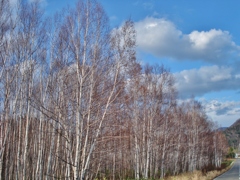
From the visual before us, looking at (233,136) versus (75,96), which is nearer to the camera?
(75,96)

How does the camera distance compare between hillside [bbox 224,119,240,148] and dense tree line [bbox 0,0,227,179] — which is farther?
hillside [bbox 224,119,240,148]

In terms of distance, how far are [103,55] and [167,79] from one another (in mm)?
13030

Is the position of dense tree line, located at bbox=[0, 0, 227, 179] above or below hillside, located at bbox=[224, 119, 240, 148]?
above

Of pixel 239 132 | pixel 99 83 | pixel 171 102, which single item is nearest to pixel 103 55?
pixel 99 83

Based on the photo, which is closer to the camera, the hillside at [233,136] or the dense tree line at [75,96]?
the dense tree line at [75,96]

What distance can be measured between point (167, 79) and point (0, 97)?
13.1m

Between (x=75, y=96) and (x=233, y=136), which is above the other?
(x=75, y=96)

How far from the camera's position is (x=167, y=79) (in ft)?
73.6

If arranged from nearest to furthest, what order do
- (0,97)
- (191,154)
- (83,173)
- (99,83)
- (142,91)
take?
(83,173) < (99,83) < (0,97) < (142,91) < (191,154)

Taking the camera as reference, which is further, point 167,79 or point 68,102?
point 167,79

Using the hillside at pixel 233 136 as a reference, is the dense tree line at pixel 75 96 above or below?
above

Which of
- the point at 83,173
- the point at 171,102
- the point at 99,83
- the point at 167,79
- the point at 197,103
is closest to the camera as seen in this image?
the point at 83,173

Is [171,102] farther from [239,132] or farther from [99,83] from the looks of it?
[239,132]

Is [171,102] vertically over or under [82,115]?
over
